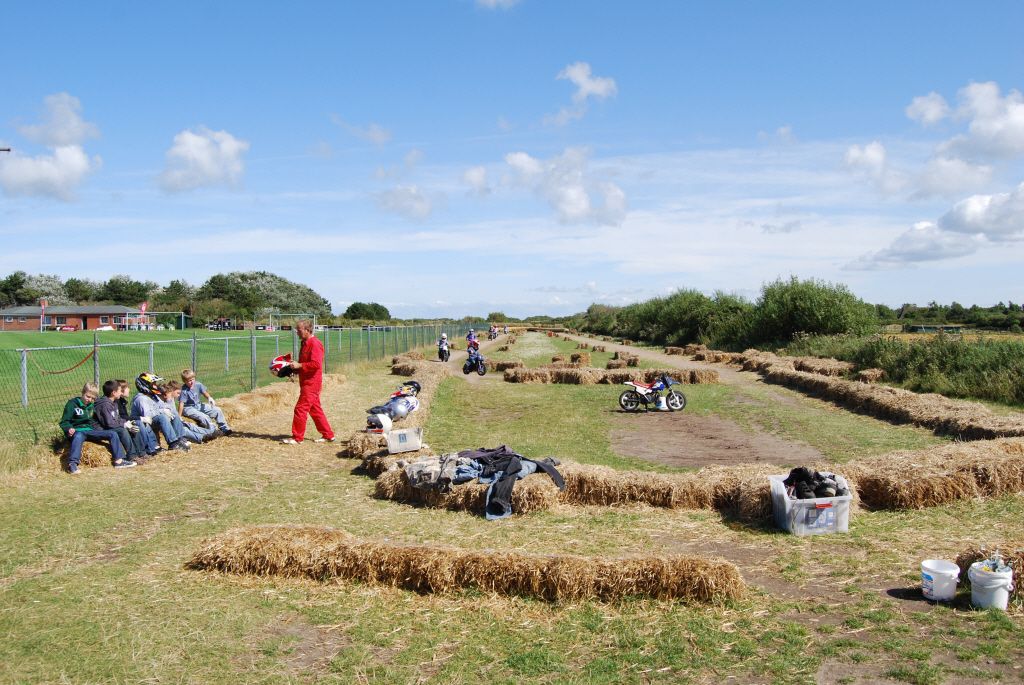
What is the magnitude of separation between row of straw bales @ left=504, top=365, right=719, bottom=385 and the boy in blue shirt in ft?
48.6

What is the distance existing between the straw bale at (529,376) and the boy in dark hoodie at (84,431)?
1750 centimetres

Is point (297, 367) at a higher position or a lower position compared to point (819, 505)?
higher

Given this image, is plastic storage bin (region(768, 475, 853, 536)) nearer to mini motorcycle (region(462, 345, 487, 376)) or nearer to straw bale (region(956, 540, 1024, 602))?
straw bale (region(956, 540, 1024, 602))

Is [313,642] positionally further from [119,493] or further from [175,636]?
[119,493]

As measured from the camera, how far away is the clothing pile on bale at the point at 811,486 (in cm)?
786

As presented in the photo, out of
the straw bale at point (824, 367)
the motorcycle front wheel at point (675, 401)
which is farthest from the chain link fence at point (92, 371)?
the straw bale at point (824, 367)

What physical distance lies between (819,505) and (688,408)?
12345mm

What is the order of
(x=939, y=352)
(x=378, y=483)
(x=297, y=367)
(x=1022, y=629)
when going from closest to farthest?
(x=1022, y=629)
(x=378, y=483)
(x=297, y=367)
(x=939, y=352)

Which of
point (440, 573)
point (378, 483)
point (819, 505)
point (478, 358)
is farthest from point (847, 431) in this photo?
point (478, 358)

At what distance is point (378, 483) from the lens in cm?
973

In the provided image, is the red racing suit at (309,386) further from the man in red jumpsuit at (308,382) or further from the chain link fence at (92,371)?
the chain link fence at (92,371)

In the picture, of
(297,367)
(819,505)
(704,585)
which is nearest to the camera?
(704,585)

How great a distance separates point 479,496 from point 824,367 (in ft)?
70.9

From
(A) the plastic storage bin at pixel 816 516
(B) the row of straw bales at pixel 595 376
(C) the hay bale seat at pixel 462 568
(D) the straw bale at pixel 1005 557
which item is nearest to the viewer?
(D) the straw bale at pixel 1005 557
